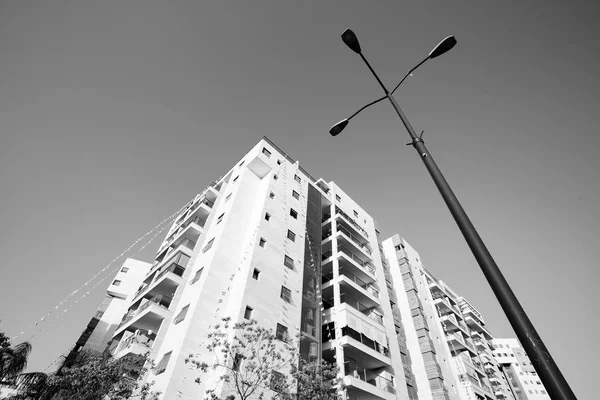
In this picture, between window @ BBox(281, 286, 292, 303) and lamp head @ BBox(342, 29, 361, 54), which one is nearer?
lamp head @ BBox(342, 29, 361, 54)

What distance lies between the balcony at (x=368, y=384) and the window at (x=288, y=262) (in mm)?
7505

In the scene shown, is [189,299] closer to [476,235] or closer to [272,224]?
[272,224]

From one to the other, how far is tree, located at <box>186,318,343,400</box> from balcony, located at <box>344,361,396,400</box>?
13.0 ft

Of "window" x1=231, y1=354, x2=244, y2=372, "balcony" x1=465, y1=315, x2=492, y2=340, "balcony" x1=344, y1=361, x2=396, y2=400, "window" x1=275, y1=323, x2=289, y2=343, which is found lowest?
"window" x1=231, y1=354, x2=244, y2=372

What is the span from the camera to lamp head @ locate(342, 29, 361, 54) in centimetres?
633

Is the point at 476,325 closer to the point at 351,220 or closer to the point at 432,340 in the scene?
the point at 432,340

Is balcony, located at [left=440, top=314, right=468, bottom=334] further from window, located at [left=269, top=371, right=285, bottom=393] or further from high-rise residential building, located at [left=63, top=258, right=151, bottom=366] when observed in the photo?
high-rise residential building, located at [left=63, top=258, right=151, bottom=366]

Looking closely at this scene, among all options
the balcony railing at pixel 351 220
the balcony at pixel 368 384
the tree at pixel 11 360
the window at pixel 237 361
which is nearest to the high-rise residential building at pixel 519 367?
the balcony railing at pixel 351 220

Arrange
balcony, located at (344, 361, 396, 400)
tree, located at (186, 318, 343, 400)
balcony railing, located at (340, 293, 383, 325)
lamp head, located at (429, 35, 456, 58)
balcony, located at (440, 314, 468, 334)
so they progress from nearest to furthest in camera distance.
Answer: lamp head, located at (429, 35, 456, 58) < tree, located at (186, 318, 343, 400) < balcony, located at (344, 361, 396, 400) < balcony railing, located at (340, 293, 383, 325) < balcony, located at (440, 314, 468, 334)

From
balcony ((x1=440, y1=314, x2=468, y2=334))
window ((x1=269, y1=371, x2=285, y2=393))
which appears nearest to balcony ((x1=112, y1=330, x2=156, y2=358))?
window ((x1=269, y1=371, x2=285, y2=393))

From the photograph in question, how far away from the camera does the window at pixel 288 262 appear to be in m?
23.5

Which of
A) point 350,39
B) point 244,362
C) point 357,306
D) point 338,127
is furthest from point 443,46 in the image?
point 357,306

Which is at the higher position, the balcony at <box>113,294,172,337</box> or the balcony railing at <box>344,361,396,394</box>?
the balcony at <box>113,294,172,337</box>

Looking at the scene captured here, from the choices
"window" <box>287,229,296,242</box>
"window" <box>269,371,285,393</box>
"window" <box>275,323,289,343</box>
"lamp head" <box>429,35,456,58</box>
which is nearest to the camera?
"lamp head" <box>429,35,456,58</box>
